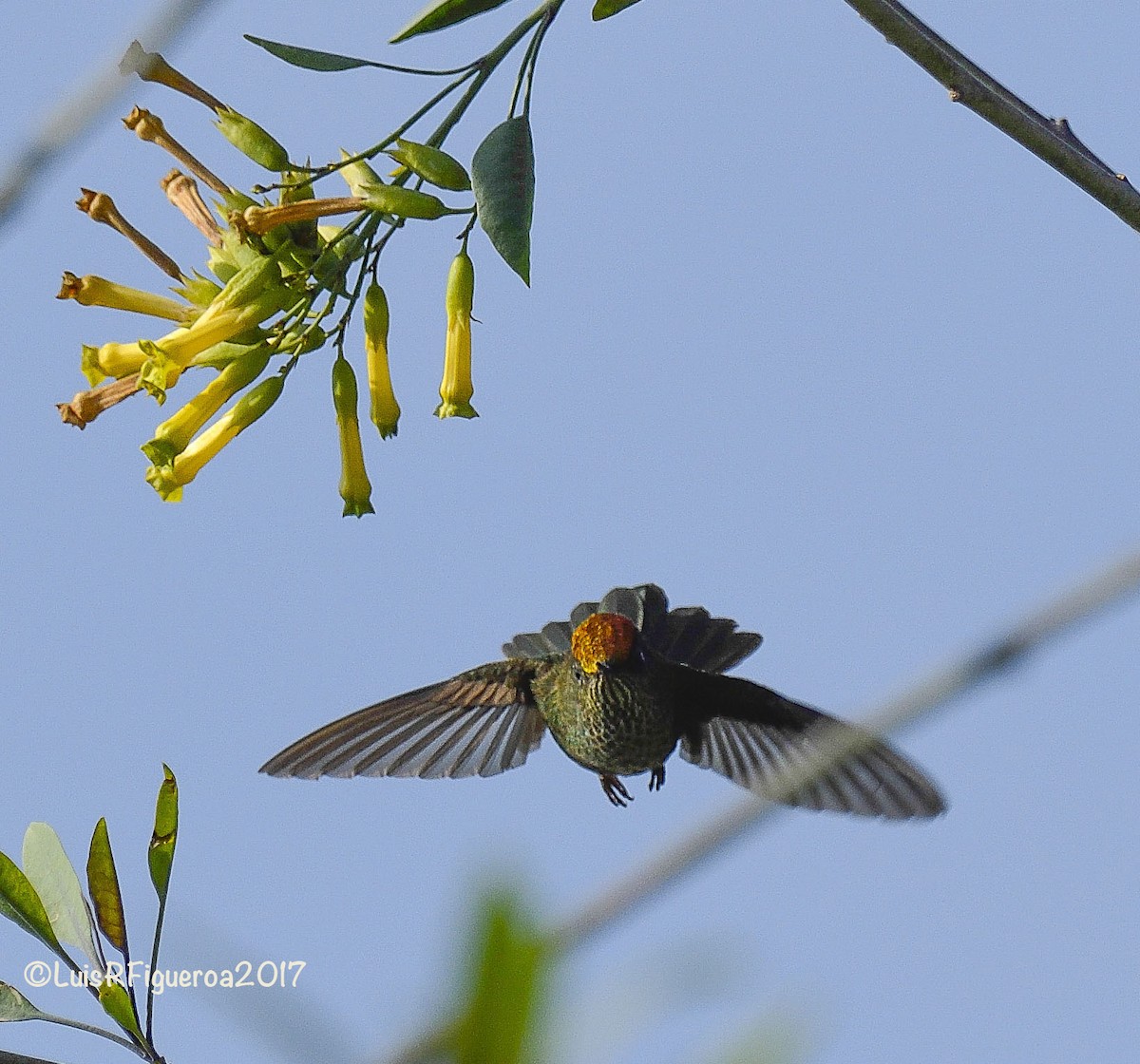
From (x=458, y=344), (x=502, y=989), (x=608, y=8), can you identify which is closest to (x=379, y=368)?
(x=458, y=344)

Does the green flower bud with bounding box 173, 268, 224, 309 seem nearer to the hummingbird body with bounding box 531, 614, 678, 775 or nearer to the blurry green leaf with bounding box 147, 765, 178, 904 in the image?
the blurry green leaf with bounding box 147, 765, 178, 904

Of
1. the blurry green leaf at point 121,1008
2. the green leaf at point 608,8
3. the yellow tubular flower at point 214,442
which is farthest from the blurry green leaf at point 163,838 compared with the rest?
the green leaf at point 608,8

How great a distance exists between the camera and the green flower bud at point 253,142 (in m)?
2.39

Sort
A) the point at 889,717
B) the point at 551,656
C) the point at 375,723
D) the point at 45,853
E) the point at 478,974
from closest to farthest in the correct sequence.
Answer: the point at 478,974, the point at 889,717, the point at 45,853, the point at 375,723, the point at 551,656

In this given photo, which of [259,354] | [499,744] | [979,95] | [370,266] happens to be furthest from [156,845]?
[499,744]

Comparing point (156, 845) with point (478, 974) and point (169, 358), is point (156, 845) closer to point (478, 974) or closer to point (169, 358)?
point (169, 358)

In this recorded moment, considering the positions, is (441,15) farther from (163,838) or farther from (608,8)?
(163,838)

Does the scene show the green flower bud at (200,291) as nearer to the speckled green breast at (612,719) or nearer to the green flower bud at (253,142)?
the green flower bud at (253,142)

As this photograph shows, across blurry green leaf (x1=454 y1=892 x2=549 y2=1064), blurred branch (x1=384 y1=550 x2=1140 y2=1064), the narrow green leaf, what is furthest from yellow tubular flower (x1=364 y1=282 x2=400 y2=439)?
blurry green leaf (x1=454 y1=892 x2=549 y2=1064)

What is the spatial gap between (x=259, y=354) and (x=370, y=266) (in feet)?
0.73

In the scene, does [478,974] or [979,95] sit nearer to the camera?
[478,974]

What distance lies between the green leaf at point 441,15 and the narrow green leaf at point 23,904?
1.22 metres

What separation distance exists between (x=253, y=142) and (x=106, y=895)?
3.83 ft

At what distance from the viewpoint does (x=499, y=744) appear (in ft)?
13.1
